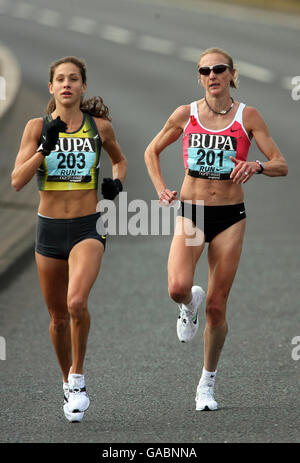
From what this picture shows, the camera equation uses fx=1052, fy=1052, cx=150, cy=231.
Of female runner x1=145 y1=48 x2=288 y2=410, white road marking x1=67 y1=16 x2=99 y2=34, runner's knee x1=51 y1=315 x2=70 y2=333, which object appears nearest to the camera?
female runner x1=145 y1=48 x2=288 y2=410

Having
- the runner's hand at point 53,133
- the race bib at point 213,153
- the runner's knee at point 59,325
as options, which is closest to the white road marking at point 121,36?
the race bib at point 213,153

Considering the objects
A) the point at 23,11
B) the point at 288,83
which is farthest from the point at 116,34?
the point at 288,83

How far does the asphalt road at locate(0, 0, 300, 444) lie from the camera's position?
8.38 m

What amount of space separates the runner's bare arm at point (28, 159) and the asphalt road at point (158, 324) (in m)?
1.97

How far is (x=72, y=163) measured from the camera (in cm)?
810

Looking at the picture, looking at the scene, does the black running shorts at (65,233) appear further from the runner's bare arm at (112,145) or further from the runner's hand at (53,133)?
the runner's hand at (53,133)

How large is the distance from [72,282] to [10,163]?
28.0 ft

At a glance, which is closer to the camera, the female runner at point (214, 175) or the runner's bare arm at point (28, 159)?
the runner's bare arm at point (28, 159)

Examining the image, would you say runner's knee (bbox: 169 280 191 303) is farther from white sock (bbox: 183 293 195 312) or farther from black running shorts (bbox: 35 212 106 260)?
black running shorts (bbox: 35 212 106 260)

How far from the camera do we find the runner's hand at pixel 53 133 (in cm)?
786

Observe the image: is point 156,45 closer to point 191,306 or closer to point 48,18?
point 48,18

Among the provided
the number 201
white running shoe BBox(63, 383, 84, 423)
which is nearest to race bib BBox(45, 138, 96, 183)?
the number 201

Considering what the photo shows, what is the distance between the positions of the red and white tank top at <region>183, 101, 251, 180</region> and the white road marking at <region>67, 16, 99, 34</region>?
25.4m

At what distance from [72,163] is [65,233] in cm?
56
